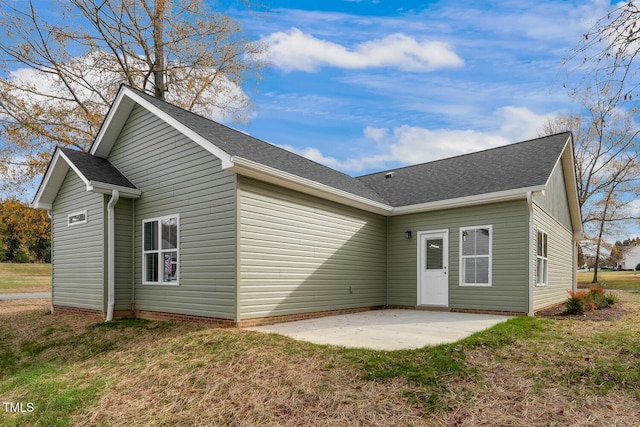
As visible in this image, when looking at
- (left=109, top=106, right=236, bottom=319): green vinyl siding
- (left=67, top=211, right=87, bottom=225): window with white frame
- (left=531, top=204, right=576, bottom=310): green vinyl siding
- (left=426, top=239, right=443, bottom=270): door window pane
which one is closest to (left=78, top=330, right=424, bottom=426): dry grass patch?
(left=109, top=106, right=236, bottom=319): green vinyl siding

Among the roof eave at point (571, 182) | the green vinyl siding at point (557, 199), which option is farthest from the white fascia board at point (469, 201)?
the roof eave at point (571, 182)

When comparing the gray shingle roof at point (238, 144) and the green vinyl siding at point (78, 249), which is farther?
the green vinyl siding at point (78, 249)

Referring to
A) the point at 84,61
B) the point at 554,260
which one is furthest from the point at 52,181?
the point at 554,260

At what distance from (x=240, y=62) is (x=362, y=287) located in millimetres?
12623

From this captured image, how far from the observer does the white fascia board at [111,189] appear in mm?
8642

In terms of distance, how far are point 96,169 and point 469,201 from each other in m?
8.83

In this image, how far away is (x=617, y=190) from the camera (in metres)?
26.5

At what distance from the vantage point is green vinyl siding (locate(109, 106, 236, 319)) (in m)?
7.49

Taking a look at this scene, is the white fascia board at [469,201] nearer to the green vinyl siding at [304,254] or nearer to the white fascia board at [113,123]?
the green vinyl siding at [304,254]

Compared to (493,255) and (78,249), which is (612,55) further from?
(78,249)

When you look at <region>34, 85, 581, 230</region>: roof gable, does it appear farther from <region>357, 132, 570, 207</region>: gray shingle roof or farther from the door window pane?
the door window pane

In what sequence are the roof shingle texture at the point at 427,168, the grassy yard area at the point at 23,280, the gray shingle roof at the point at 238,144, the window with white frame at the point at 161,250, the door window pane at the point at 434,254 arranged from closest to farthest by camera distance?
the gray shingle roof at the point at 238,144
the window with white frame at the point at 161,250
the roof shingle texture at the point at 427,168
the door window pane at the point at 434,254
the grassy yard area at the point at 23,280

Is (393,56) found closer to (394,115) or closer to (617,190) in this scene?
(394,115)

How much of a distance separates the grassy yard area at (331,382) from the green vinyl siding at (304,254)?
4.54 ft
